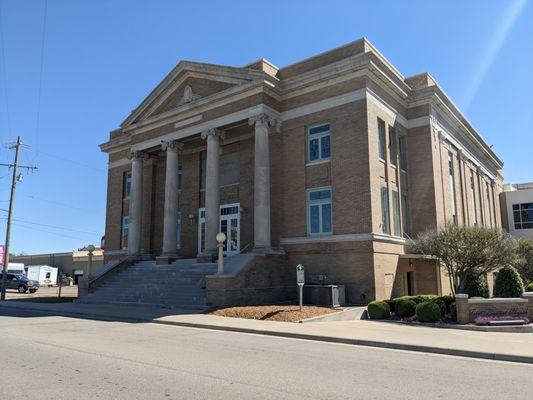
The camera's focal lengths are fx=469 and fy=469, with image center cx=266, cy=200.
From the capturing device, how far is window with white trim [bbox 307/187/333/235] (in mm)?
22922

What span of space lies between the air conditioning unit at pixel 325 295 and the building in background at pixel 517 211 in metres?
31.3

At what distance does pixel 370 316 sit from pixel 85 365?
1232cm

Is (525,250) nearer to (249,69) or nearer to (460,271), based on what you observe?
(460,271)

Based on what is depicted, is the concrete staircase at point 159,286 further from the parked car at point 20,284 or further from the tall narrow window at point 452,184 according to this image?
the parked car at point 20,284

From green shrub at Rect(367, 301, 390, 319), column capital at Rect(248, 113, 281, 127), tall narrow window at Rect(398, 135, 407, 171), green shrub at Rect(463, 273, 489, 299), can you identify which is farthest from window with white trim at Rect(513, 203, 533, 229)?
green shrub at Rect(367, 301, 390, 319)

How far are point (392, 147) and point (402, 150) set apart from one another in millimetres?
1676

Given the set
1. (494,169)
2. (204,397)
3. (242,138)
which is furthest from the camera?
(494,169)

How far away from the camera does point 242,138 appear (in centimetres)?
2727

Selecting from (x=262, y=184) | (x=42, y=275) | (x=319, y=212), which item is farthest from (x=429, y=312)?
(x=42, y=275)

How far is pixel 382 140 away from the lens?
23.9m

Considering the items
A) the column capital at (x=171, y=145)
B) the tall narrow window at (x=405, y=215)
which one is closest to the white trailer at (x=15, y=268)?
the column capital at (x=171, y=145)

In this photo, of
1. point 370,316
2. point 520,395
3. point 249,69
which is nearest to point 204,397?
point 520,395

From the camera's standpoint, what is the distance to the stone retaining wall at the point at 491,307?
15.8m

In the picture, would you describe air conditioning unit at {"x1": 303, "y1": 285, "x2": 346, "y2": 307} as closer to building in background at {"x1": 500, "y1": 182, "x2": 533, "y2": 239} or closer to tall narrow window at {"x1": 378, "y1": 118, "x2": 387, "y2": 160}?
tall narrow window at {"x1": 378, "y1": 118, "x2": 387, "y2": 160}
